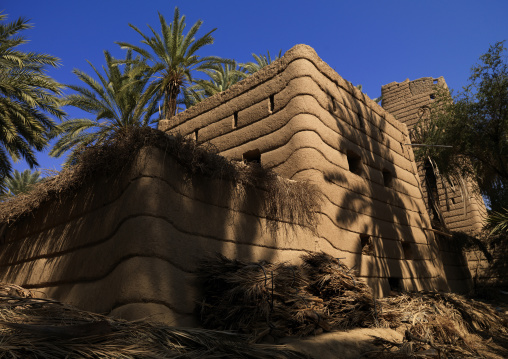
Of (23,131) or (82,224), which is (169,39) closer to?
(23,131)

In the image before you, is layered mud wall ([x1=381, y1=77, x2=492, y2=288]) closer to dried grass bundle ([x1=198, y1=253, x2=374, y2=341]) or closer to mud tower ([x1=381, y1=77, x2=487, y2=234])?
mud tower ([x1=381, y1=77, x2=487, y2=234])

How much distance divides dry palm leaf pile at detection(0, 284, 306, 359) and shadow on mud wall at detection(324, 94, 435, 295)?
14.5ft

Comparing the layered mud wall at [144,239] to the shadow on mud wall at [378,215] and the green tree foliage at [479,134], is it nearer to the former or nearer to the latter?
the shadow on mud wall at [378,215]

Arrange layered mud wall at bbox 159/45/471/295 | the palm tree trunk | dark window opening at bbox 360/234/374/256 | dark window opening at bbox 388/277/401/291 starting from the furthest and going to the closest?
the palm tree trunk < dark window opening at bbox 388/277/401/291 < dark window opening at bbox 360/234/374/256 < layered mud wall at bbox 159/45/471/295

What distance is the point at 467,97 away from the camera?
527 inches

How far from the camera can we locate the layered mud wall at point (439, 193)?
13.7 m

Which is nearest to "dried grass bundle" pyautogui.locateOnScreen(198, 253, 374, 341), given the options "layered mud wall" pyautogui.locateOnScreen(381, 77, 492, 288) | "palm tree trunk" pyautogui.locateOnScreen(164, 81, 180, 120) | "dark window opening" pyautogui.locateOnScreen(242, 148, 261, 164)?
"dark window opening" pyautogui.locateOnScreen(242, 148, 261, 164)

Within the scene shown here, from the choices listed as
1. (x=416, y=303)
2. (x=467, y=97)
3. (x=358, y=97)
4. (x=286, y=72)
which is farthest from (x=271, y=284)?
(x=467, y=97)

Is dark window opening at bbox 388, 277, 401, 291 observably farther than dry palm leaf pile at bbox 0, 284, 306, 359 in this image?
Yes

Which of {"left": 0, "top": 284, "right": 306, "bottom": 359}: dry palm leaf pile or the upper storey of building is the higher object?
the upper storey of building

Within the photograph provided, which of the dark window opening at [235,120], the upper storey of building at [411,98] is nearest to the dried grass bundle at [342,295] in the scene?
the dark window opening at [235,120]

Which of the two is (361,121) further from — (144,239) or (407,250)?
(144,239)

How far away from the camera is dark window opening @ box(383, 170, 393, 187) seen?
9794 mm

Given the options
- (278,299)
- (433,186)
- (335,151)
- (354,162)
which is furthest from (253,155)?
(433,186)
